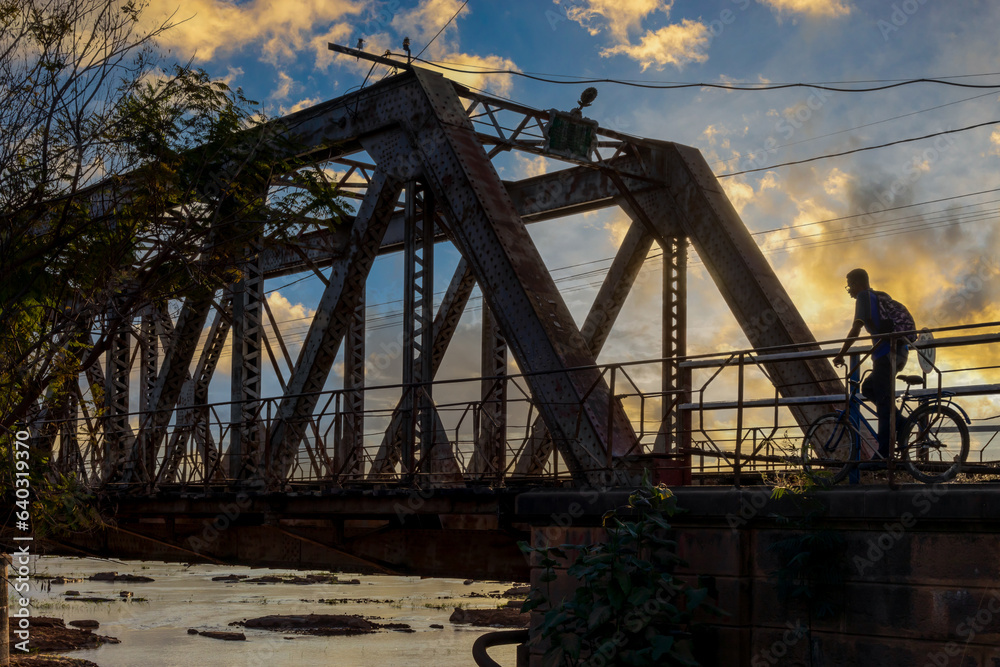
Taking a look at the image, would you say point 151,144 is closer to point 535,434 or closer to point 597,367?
point 597,367

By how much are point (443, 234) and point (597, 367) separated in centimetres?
905

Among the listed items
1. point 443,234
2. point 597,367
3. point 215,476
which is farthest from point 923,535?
point 443,234

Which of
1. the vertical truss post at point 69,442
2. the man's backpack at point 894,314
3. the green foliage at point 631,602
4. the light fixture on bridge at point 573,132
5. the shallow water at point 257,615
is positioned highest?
the light fixture on bridge at point 573,132

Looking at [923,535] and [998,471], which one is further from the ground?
[998,471]

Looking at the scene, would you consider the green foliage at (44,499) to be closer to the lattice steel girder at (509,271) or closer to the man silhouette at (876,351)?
the lattice steel girder at (509,271)

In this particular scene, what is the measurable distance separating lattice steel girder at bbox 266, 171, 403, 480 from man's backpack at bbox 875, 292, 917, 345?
6759mm

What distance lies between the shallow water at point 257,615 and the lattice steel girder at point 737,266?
12497mm

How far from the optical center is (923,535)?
20.9 ft

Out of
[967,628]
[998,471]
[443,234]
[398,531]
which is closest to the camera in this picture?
[967,628]

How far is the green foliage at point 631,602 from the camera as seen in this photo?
6914 mm

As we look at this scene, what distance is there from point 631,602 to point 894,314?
10.7ft

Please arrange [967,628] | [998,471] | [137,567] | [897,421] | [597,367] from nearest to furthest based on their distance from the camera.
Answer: [967,628] → [998,471] → [897,421] → [597,367] → [137,567]

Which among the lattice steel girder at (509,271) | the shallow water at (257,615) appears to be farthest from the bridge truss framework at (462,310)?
the shallow water at (257,615)

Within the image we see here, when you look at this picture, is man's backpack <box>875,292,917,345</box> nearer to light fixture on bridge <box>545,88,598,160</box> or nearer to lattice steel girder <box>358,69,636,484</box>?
lattice steel girder <box>358,69,636,484</box>
